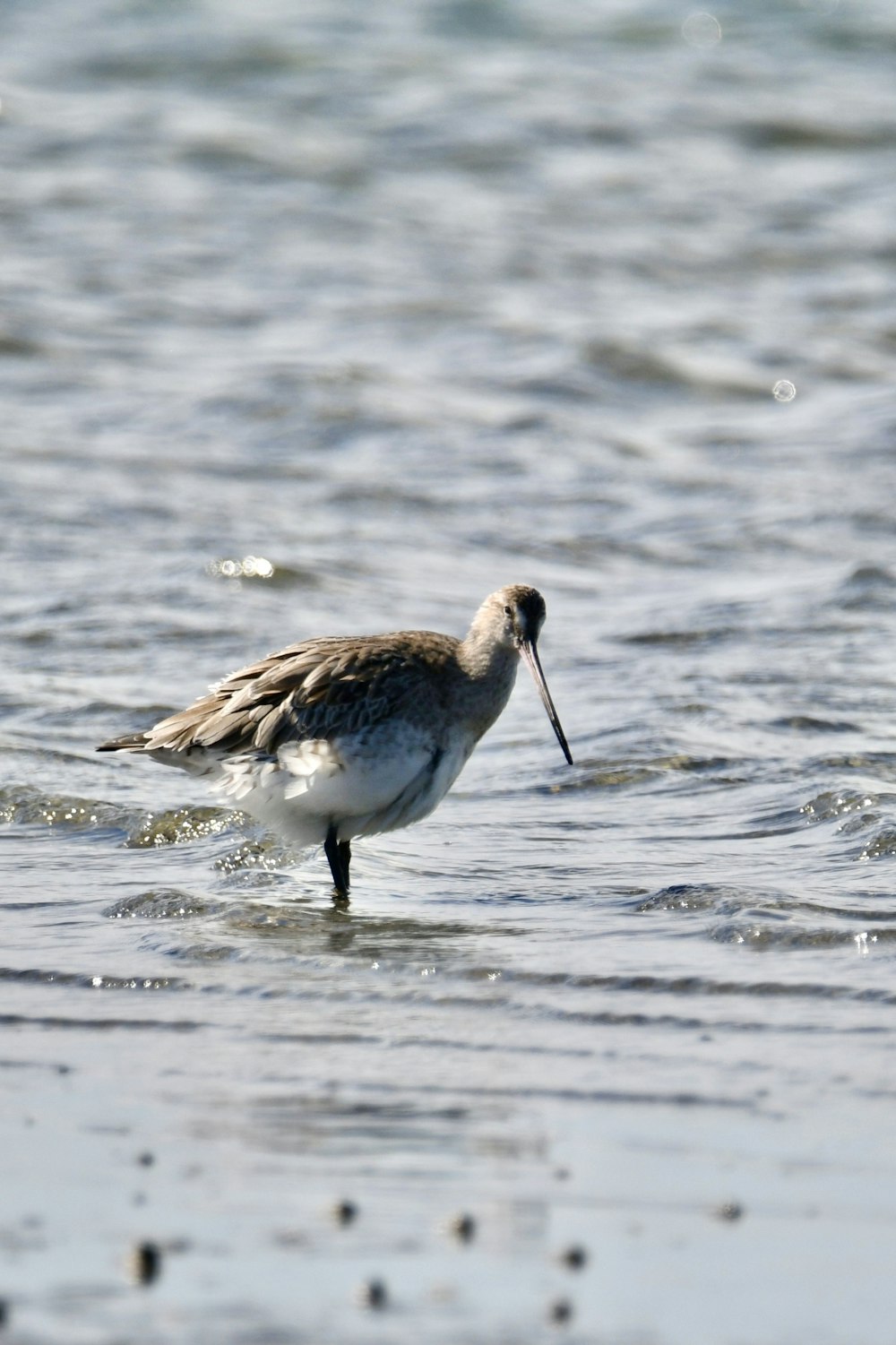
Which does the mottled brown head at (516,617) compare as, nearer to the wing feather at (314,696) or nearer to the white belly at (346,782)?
the wing feather at (314,696)

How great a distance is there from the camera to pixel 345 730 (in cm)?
626

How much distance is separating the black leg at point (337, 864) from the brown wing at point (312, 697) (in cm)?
33

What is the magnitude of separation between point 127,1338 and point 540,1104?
4.25 ft

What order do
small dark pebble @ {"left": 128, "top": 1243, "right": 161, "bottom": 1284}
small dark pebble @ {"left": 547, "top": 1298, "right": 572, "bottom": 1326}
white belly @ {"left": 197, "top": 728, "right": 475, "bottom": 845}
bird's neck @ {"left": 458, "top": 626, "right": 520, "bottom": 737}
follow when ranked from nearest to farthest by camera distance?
small dark pebble @ {"left": 547, "top": 1298, "right": 572, "bottom": 1326}
small dark pebble @ {"left": 128, "top": 1243, "right": 161, "bottom": 1284}
white belly @ {"left": 197, "top": 728, "right": 475, "bottom": 845}
bird's neck @ {"left": 458, "top": 626, "right": 520, "bottom": 737}

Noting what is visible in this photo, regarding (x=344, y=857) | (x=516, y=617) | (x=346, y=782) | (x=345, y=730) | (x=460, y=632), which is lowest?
(x=460, y=632)

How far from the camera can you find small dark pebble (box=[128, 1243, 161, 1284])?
3.53 meters

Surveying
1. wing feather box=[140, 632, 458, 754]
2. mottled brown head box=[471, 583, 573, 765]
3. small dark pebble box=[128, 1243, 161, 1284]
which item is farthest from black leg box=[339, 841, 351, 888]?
small dark pebble box=[128, 1243, 161, 1284]

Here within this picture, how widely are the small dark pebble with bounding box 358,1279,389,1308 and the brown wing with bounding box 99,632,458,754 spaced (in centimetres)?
286

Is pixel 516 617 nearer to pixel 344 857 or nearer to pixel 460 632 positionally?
pixel 344 857

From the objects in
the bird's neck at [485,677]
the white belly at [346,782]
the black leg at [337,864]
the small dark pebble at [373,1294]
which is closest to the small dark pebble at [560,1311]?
the small dark pebble at [373,1294]

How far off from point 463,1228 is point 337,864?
2730 millimetres

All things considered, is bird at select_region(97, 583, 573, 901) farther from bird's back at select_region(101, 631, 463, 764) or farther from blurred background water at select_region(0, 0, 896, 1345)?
blurred background water at select_region(0, 0, 896, 1345)

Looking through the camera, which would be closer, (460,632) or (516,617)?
(516,617)

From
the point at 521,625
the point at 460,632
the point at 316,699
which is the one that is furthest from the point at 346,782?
the point at 460,632
